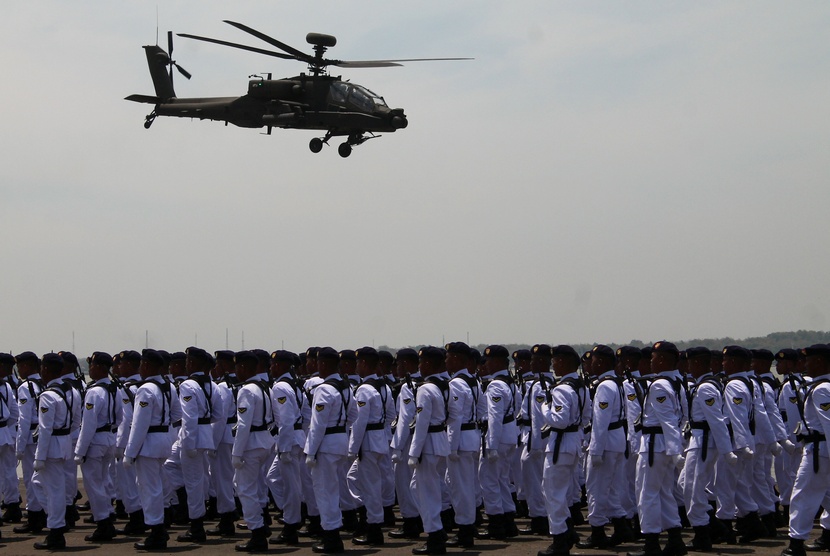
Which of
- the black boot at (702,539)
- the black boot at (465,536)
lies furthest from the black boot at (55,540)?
the black boot at (702,539)

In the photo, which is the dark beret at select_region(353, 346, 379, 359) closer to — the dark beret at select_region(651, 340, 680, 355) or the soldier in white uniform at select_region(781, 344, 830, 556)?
the dark beret at select_region(651, 340, 680, 355)

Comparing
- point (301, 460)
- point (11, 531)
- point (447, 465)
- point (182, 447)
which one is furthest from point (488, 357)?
point (11, 531)

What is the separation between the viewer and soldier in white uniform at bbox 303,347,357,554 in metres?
12.0

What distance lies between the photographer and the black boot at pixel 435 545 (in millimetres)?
11797

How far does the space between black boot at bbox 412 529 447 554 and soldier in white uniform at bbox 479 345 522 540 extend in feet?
4.14

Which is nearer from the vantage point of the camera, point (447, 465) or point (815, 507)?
point (815, 507)

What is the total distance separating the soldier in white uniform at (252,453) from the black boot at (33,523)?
10.9 ft

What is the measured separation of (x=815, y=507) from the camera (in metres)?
10.7

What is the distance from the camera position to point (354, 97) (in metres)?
26.5

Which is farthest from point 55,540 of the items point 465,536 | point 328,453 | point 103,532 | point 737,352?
point 737,352

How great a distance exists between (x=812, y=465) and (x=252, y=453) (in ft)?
20.1

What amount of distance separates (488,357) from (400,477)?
1.94 meters

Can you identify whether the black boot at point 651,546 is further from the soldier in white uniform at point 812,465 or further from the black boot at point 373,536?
the black boot at point 373,536

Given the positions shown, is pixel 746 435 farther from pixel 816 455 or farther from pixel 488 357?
pixel 488 357
